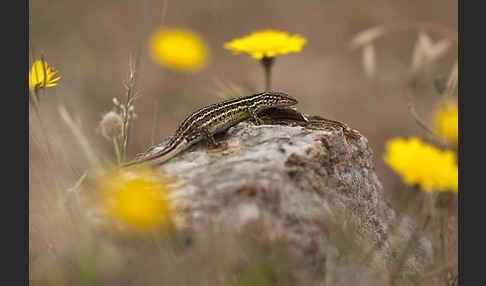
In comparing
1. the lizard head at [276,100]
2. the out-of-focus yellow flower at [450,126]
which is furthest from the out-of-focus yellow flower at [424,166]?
the lizard head at [276,100]

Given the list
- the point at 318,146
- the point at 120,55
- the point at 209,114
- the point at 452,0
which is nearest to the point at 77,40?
the point at 120,55

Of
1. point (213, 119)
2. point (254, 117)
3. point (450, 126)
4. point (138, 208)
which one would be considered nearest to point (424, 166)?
point (450, 126)

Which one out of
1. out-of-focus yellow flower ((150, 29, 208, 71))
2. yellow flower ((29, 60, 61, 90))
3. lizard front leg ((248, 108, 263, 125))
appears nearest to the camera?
yellow flower ((29, 60, 61, 90))

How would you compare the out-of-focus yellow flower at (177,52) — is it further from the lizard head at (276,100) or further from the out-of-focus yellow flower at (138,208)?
the out-of-focus yellow flower at (138,208)

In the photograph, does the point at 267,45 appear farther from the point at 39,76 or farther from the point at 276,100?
the point at 39,76

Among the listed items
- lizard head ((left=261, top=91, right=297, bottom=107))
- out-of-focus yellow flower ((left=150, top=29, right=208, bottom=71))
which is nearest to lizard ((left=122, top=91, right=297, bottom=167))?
lizard head ((left=261, top=91, right=297, bottom=107))

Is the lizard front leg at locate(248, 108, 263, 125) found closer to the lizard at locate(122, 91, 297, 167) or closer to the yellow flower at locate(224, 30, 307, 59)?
the lizard at locate(122, 91, 297, 167)

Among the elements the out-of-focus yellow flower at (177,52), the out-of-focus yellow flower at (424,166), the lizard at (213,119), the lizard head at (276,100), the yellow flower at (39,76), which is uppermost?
the out-of-focus yellow flower at (177,52)
